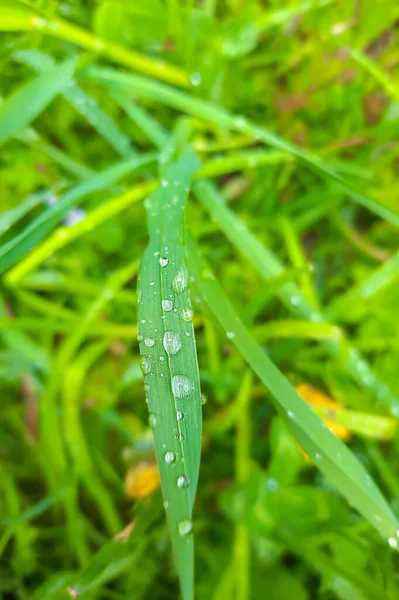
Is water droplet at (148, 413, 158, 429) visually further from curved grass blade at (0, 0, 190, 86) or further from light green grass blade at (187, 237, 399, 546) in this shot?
curved grass blade at (0, 0, 190, 86)

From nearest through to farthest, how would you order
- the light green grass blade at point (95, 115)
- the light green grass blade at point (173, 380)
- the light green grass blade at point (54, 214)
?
the light green grass blade at point (173, 380) → the light green grass blade at point (54, 214) → the light green grass blade at point (95, 115)

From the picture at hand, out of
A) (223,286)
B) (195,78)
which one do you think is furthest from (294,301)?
(195,78)

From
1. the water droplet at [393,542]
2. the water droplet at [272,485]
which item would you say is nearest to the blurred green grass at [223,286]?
the water droplet at [272,485]

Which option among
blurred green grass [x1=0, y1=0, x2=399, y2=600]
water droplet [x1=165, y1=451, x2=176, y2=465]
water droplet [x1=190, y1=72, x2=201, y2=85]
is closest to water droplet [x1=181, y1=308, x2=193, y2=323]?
water droplet [x1=165, y1=451, x2=176, y2=465]

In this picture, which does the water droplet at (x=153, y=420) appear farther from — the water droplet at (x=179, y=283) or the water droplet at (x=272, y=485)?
the water droplet at (x=272, y=485)

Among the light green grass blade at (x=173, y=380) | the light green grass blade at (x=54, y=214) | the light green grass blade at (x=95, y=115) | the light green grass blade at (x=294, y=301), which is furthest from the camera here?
the light green grass blade at (x=95, y=115)

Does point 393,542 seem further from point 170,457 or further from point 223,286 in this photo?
point 223,286
